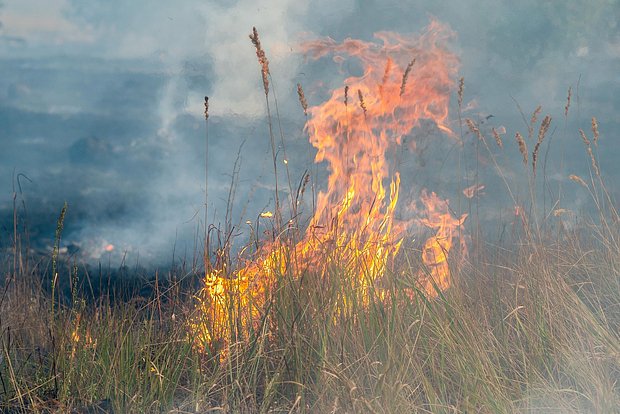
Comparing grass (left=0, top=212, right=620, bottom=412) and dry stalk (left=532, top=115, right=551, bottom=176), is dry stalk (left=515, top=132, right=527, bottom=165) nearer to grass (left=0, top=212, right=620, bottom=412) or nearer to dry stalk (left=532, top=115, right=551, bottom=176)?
dry stalk (left=532, top=115, right=551, bottom=176)

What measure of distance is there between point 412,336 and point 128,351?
1.55 meters

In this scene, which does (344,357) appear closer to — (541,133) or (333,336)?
(333,336)

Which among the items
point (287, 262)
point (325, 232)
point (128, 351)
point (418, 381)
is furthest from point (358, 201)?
point (128, 351)

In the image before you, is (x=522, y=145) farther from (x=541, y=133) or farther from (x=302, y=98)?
(x=302, y=98)

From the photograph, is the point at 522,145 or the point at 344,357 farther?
the point at 522,145

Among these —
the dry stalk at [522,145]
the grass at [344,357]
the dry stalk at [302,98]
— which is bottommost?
the grass at [344,357]

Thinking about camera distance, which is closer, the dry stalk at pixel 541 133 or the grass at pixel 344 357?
the grass at pixel 344 357

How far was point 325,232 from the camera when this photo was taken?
4.26 metres

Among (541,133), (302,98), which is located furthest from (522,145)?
(302,98)

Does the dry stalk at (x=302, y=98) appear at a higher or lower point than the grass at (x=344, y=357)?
higher

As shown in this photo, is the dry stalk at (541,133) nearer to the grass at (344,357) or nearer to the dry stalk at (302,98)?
the grass at (344,357)

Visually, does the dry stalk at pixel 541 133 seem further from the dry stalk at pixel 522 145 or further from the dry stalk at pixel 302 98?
the dry stalk at pixel 302 98

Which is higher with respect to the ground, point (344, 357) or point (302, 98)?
point (302, 98)

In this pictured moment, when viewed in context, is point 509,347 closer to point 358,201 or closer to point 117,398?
point 358,201
